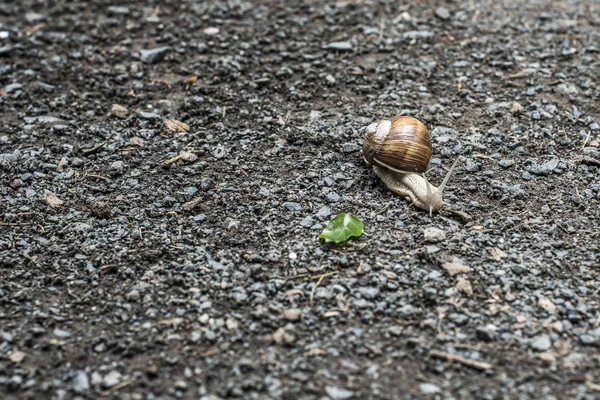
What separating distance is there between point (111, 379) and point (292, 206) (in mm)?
1869

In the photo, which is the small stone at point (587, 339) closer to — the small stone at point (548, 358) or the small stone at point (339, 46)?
the small stone at point (548, 358)

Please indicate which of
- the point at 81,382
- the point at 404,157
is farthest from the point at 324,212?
the point at 81,382

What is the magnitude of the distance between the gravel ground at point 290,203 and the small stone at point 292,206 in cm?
1

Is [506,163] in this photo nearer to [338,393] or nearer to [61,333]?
[338,393]

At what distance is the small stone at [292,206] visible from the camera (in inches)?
195

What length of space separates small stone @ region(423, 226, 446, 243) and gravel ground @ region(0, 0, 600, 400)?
2cm

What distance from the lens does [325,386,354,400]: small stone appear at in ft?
11.9

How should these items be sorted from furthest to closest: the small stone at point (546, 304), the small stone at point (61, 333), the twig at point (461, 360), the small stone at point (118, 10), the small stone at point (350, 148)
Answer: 1. the small stone at point (118, 10)
2. the small stone at point (350, 148)
3. the small stone at point (546, 304)
4. the small stone at point (61, 333)
5. the twig at point (461, 360)

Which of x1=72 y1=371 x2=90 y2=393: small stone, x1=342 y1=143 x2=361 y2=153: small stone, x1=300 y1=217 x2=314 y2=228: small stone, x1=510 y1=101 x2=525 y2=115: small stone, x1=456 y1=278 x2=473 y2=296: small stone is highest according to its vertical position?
x1=510 y1=101 x2=525 y2=115: small stone

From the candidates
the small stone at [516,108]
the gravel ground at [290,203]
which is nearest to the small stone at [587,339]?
the gravel ground at [290,203]

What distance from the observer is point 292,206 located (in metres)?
4.97

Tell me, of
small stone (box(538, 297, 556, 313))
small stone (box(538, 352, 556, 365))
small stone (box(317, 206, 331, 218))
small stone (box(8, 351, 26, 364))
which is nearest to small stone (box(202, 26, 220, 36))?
small stone (box(317, 206, 331, 218))

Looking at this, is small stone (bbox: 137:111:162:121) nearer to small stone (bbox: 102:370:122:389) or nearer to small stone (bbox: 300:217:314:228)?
small stone (bbox: 300:217:314:228)

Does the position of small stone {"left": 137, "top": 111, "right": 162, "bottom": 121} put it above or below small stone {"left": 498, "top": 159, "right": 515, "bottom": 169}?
below
